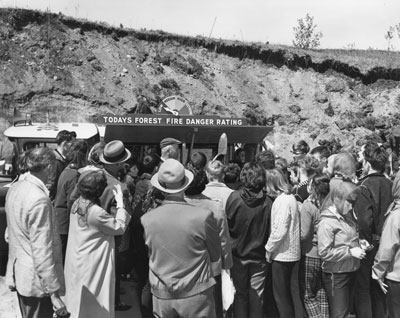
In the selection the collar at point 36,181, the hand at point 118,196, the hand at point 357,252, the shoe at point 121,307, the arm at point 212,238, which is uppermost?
the collar at point 36,181

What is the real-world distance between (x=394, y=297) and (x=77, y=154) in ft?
13.1

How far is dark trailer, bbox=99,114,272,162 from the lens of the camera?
10.2m

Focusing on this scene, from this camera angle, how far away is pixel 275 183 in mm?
6160

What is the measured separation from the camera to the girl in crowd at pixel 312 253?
6160mm

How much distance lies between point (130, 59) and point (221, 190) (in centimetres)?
1830

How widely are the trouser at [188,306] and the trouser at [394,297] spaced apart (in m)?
1.87

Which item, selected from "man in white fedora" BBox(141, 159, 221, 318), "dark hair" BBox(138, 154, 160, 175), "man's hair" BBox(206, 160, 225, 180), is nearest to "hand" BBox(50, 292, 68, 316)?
"man in white fedora" BBox(141, 159, 221, 318)

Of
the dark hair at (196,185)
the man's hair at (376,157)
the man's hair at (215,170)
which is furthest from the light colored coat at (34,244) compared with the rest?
the man's hair at (376,157)

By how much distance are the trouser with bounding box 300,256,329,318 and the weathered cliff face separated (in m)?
13.2

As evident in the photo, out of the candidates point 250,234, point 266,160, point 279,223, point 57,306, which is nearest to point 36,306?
point 57,306

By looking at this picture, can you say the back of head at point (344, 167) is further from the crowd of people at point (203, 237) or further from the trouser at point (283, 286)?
the trouser at point (283, 286)

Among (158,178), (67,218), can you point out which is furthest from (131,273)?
(158,178)

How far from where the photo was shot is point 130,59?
23.6m

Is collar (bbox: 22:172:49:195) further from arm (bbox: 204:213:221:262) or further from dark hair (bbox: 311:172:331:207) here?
dark hair (bbox: 311:172:331:207)
